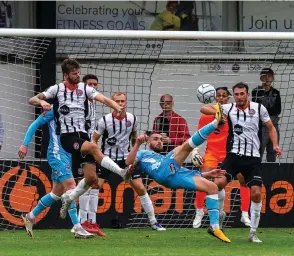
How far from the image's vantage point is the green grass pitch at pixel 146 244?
1116 cm

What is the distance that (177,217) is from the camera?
606 inches

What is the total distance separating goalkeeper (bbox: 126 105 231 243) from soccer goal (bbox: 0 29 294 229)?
9.18 feet

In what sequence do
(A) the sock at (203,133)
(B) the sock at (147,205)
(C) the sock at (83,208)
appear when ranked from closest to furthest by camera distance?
(A) the sock at (203,133), (C) the sock at (83,208), (B) the sock at (147,205)

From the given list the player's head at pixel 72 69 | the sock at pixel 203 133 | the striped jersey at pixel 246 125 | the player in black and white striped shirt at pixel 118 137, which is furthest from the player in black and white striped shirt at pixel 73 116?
the striped jersey at pixel 246 125

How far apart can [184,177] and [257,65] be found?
15.3ft

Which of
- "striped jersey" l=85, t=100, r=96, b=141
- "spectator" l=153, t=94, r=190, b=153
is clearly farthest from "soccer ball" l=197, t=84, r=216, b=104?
"spectator" l=153, t=94, r=190, b=153

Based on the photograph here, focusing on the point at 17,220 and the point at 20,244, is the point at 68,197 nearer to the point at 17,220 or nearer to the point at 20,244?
the point at 20,244

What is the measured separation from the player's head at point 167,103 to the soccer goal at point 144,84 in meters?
0.27

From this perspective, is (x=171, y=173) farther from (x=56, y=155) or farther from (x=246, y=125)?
(x=56, y=155)

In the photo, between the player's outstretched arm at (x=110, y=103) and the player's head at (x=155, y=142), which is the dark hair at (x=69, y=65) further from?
the player's head at (x=155, y=142)

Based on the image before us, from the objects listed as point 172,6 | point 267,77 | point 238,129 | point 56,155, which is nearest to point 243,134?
point 238,129

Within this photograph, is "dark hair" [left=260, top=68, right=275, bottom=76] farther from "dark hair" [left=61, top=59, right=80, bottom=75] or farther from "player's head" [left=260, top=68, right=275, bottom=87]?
"dark hair" [left=61, top=59, right=80, bottom=75]

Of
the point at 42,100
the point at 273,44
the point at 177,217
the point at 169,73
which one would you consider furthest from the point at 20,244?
the point at 273,44

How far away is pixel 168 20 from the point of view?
1797 centimetres
